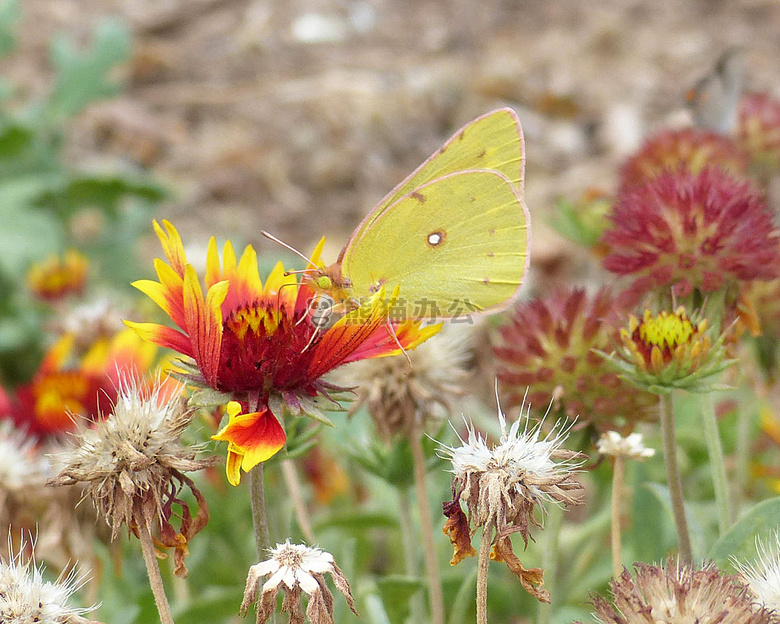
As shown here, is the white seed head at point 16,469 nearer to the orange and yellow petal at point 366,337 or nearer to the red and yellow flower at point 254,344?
the red and yellow flower at point 254,344

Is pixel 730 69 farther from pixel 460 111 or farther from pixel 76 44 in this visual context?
pixel 76 44

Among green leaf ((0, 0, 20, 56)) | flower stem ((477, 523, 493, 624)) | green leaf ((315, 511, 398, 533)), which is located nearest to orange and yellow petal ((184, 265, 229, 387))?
flower stem ((477, 523, 493, 624))

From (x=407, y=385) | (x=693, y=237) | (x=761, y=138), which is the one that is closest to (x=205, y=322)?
(x=407, y=385)

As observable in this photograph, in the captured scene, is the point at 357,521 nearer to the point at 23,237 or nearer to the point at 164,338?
the point at 164,338

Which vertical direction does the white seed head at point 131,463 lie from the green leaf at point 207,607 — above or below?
above

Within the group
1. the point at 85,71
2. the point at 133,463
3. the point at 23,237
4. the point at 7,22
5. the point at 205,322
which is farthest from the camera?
the point at 85,71

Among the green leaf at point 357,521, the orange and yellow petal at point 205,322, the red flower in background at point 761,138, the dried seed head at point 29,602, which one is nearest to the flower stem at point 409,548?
the green leaf at point 357,521
